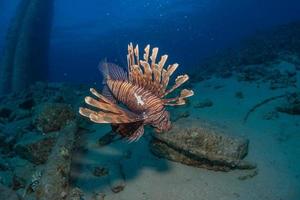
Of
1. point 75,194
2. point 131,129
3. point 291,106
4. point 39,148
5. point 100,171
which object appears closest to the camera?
point 131,129

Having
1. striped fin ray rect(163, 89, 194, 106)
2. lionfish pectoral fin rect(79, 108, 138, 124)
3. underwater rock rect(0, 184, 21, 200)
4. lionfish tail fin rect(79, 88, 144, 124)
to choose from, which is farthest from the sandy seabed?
lionfish pectoral fin rect(79, 108, 138, 124)

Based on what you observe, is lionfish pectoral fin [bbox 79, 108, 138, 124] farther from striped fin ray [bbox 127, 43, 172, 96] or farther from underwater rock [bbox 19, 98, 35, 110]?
underwater rock [bbox 19, 98, 35, 110]

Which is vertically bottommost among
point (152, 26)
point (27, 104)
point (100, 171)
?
point (152, 26)

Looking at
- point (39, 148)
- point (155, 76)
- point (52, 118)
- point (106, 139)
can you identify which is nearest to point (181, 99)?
point (155, 76)

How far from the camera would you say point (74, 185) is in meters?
4.57

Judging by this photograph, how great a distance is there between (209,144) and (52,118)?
288 cm

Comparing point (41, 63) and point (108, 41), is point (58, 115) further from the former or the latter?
point (108, 41)

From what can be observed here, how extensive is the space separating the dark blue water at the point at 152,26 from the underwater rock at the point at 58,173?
2708 centimetres

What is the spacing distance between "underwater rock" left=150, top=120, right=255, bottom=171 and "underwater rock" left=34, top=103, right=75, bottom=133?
2.00 m

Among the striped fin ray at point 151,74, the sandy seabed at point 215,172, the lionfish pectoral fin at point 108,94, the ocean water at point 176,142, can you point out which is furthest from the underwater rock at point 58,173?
the striped fin ray at point 151,74

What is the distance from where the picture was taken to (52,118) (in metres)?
5.59

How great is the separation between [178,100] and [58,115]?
2.95 m

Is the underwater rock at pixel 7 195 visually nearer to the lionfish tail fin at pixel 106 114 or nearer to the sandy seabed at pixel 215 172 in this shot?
the sandy seabed at pixel 215 172

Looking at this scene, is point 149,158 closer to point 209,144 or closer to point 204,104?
point 209,144
